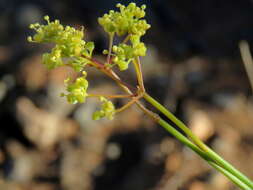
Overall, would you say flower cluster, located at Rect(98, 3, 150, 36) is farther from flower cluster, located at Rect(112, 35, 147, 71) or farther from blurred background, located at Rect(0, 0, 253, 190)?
blurred background, located at Rect(0, 0, 253, 190)

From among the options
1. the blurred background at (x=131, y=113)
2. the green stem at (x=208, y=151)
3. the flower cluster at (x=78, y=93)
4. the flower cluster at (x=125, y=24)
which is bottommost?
the green stem at (x=208, y=151)

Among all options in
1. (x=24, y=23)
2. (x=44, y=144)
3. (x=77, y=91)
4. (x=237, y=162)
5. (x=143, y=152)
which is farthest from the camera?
(x=24, y=23)

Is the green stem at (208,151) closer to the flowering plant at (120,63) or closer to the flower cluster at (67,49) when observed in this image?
the flowering plant at (120,63)

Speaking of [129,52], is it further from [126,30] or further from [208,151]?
[208,151]

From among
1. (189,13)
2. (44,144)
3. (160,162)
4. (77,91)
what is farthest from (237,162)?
(77,91)

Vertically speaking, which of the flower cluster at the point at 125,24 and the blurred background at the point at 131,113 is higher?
the blurred background at the point at 131,113

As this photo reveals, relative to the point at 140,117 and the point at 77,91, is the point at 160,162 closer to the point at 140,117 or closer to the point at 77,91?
the point at 140,117

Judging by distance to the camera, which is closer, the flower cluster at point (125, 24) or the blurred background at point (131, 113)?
the flower cluster at point (125, 24)

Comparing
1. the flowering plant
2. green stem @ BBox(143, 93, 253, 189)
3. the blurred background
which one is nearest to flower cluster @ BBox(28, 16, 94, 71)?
the flowering plant

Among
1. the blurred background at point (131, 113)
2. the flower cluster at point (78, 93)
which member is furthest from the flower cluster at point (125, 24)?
the blurred background at point (131, 113)
